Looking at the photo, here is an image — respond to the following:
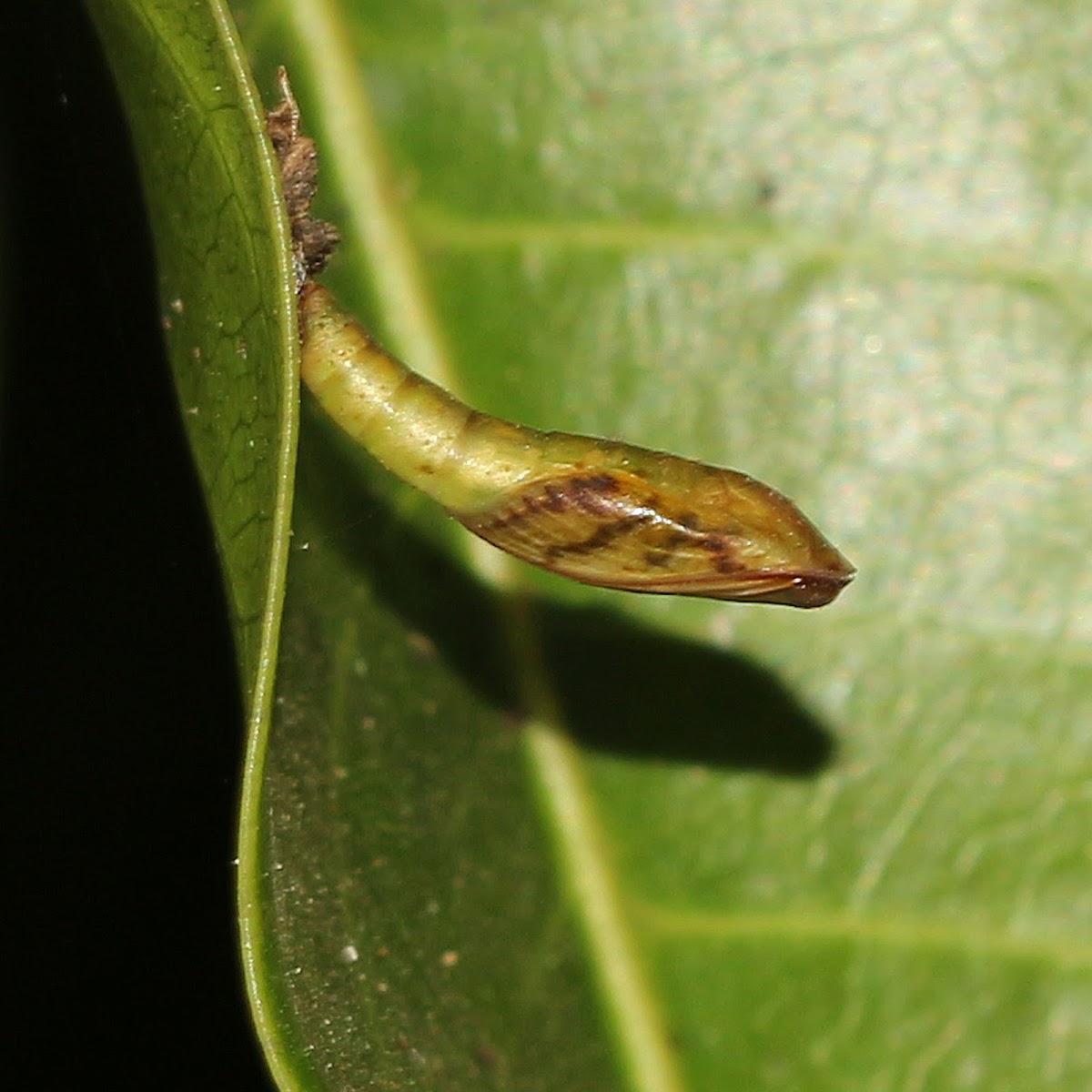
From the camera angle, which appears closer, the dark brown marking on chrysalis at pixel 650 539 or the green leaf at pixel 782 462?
the dark brown marking on chrysalis at pixel 650 539

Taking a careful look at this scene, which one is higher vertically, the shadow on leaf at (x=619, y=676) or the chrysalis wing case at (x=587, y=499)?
the chrysalis wing case at (x=587, y=499)

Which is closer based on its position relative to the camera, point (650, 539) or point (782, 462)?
point (650, 539)

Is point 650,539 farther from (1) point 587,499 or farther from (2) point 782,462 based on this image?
(2) point 782,462

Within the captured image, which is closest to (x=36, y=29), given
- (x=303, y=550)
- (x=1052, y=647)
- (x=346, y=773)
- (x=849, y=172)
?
(x=303, y=550)

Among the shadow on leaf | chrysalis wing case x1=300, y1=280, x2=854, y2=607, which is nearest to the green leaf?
the shadow on leaf

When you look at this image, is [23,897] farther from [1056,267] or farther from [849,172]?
[1056,267]

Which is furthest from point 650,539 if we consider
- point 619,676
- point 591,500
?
point 619,676

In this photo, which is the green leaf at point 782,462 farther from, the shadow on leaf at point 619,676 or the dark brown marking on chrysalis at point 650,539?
the dark brown marking on chrysalis at point 650,539

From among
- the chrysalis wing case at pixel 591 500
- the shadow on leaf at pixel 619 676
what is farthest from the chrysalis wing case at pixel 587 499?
the shadow on leaf at pixel 619 676

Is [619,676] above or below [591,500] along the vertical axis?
below
